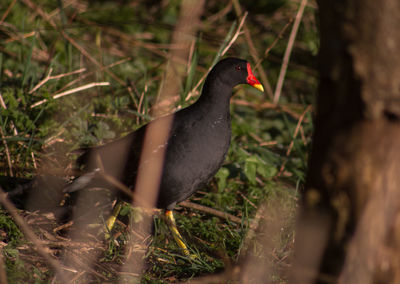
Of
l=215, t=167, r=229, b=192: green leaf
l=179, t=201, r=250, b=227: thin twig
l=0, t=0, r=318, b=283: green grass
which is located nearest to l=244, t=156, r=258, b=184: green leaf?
l=0, t=0, r=318, b=283: green grass

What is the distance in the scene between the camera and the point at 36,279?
104 inches

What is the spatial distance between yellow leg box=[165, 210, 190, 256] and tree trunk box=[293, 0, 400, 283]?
143 cm

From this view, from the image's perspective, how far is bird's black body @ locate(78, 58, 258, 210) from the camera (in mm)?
3143

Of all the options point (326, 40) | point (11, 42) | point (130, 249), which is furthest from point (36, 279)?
point (11, 42)

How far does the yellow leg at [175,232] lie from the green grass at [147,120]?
53mm

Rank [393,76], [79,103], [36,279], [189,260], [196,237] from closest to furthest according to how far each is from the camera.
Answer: [393,76] → [36,279] → [189,260] → [196,237] → [79,103]

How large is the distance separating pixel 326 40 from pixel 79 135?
2.87 metres

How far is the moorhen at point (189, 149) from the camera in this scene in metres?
3.14

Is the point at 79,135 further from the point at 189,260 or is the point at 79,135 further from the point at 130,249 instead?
the point at 189,260

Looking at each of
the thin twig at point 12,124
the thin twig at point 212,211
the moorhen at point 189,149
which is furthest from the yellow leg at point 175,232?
the thin twig at point 12,124

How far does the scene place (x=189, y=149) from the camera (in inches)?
124

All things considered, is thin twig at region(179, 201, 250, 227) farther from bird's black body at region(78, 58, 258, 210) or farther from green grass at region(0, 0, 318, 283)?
bird's black body at region(78, 58, 258, 210)

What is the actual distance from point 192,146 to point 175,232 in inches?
24.1

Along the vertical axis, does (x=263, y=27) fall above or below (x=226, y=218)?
above
